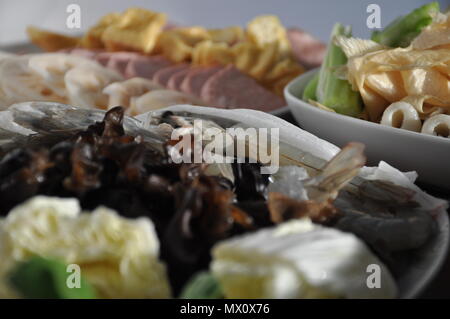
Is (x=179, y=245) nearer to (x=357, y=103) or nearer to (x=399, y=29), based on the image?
(x=357, y=103)

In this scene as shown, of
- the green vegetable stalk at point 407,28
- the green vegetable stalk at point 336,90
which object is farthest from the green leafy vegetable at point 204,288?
the green vegetable stalk at point 407,28

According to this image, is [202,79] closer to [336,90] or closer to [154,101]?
[154,101]

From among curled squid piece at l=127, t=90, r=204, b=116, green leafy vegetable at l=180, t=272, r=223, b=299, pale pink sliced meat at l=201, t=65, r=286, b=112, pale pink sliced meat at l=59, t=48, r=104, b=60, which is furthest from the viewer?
pale pink sliced meat at l=59, t=48, r=104, b=60

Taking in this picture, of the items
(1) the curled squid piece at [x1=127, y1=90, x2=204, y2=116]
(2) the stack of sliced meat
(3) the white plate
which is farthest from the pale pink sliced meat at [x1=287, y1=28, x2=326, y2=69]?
(3) the white plate

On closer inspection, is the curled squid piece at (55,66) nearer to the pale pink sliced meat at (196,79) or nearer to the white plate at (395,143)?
the pale pink sliced meat at (196,79)

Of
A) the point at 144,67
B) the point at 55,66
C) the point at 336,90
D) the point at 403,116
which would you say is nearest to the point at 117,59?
the point at 144,67

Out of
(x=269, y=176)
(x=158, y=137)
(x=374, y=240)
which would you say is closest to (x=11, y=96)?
(x=158, y=137)

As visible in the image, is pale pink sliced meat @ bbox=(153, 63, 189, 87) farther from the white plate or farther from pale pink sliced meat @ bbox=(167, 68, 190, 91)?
the white plate
